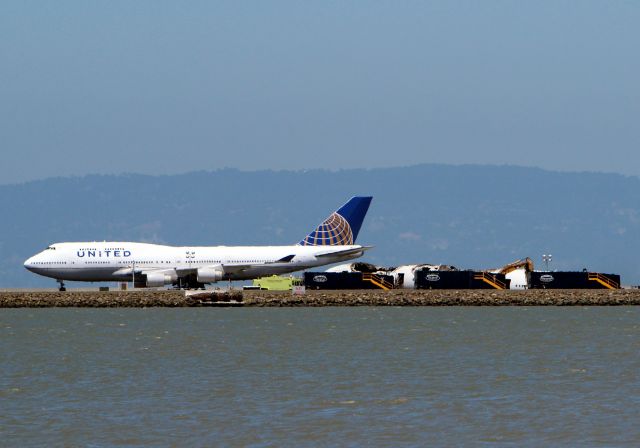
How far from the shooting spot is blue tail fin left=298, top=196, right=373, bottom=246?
6149 inches

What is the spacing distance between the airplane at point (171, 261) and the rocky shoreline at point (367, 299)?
10963mm

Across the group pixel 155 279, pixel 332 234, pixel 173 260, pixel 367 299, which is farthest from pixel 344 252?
pixel 155 279

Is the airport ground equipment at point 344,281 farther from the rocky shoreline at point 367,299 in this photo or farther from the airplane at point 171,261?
the rocky shoreline at point 367,299

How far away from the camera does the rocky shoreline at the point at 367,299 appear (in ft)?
417

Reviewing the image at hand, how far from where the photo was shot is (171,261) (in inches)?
5822

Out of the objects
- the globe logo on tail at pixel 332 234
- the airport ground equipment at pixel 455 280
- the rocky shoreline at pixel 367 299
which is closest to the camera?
the rocky shoreline at pixel 367 299

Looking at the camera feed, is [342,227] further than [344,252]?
Yes
